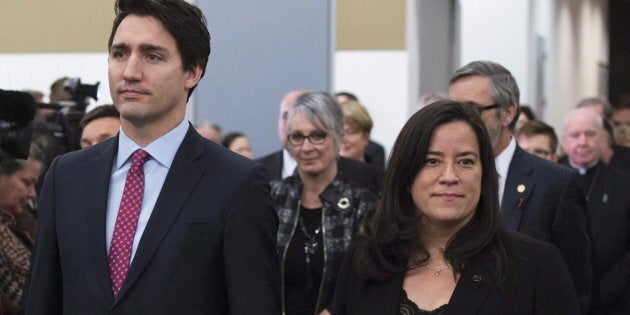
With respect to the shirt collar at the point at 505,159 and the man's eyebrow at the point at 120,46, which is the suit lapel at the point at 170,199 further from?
the shirt collar at the point at 505,159

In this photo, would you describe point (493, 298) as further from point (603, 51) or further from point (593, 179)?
point (603, 51)

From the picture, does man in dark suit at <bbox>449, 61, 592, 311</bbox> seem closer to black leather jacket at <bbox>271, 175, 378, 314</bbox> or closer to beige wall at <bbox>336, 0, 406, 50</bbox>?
black leather jacket at <bbox>271, 175, 378, 314</bbox>

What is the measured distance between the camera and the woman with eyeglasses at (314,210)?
218 inches

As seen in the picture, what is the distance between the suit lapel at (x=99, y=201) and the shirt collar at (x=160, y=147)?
35 millimetres

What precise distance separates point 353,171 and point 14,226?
69.9 inches

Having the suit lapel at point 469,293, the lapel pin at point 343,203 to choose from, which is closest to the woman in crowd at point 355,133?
the lapel pin at point 343,203

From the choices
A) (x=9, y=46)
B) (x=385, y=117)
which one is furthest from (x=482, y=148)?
(x=385, y=117)

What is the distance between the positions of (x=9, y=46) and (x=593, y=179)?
365cm

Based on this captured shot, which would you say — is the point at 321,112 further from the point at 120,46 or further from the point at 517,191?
the point at 120,46

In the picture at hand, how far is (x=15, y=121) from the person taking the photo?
5371mm

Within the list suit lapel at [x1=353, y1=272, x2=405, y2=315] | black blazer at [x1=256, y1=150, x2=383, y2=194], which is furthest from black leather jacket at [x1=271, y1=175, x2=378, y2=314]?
suit lapel at [x1=353, y1=272, x2=405, y2=315]

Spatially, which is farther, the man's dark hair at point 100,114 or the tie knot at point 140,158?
the man's dark hair at point 100,114

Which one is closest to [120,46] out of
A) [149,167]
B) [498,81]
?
[149,167]

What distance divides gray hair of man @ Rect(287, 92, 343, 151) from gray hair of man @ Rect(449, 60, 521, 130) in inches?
27.6
